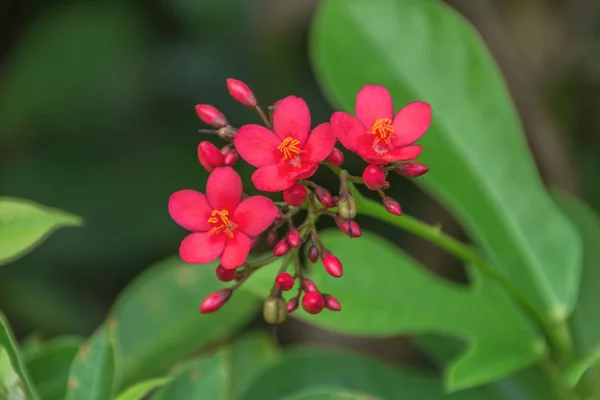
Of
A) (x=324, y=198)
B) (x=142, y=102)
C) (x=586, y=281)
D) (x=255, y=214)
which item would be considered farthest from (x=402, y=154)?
(x=142, y=102)

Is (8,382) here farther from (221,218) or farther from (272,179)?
(272,179)

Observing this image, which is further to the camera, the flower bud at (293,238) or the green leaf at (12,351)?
the green leaf at (12,351)

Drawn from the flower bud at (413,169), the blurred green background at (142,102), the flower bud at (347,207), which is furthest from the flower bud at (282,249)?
the blurred green background at (142,102)

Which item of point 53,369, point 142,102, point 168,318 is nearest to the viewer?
point 53,369

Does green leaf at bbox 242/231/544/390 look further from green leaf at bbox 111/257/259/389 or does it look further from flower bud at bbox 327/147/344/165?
flower bud at bbox 327/147/344/165

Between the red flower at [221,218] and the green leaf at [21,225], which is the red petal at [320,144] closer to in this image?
the red flower at [221,218]

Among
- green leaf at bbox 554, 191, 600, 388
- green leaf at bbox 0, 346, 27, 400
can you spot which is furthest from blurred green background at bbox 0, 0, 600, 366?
green leaf at bbox 0, 346, 27, 400
